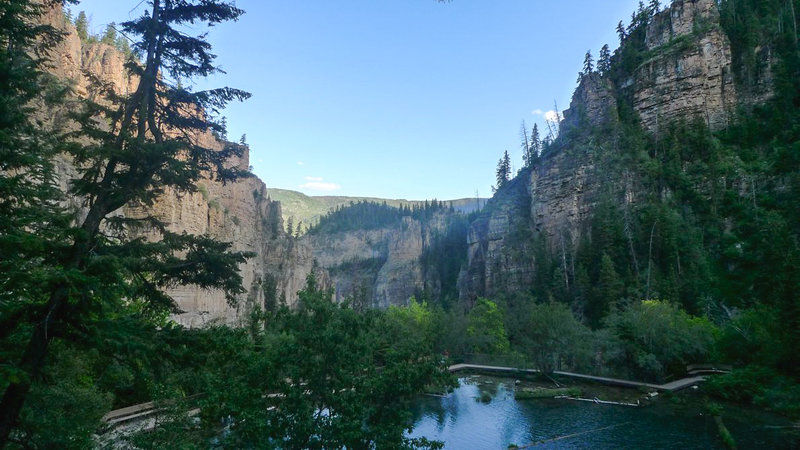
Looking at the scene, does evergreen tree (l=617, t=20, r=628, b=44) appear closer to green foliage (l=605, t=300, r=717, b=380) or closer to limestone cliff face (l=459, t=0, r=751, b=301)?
limestone cliff face (l=459, t=0, r=751, b=301)

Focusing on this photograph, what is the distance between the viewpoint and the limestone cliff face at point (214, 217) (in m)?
32.8

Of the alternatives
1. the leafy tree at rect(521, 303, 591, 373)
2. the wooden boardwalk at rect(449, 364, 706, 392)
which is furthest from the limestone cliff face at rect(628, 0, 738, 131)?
the wooden boardwalk at rect(449, 364, 706, 392)

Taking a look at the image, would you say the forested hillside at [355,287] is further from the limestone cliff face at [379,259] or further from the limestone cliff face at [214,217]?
the limestone cliff face at [379,259]

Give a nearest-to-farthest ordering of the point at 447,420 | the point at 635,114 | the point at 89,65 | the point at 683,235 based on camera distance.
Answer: the point at 447,420 < the point at 89,65 < the point at 683,235 < the point at 635,114

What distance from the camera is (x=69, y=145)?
7.58m

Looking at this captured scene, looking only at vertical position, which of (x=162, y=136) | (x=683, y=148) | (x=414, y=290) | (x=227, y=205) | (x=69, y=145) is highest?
(x=683, y=148)

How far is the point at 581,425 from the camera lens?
85.0 ft

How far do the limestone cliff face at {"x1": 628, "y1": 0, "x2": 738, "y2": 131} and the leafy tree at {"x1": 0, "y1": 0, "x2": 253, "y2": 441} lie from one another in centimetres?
7752

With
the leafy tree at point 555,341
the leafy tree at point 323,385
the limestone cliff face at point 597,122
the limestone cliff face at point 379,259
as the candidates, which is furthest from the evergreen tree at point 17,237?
the limestone cliff face at point 379,259

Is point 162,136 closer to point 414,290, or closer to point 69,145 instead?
point 69,145

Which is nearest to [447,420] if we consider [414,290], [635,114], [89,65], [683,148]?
[89,65]

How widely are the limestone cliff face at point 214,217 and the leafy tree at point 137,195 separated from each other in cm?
866

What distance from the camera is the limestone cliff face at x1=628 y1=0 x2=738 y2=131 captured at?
6781 cm

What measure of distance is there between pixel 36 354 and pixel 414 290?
12352 centimetres
